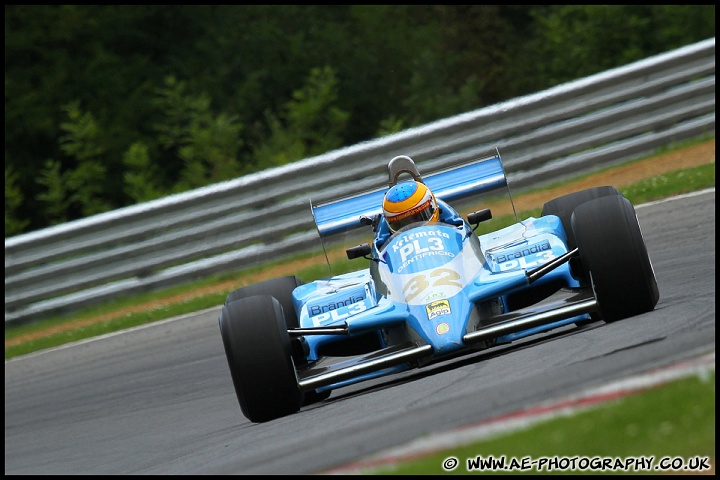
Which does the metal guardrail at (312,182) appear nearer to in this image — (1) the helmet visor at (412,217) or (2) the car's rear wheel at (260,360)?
(1) the helmet visor at (412,217)

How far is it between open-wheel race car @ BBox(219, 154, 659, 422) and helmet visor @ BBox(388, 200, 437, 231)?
59mm

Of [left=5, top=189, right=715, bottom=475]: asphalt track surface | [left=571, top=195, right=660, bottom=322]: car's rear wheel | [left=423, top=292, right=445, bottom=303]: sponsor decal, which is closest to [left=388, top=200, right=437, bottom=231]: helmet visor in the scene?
[left=5, top=189, right=715, bottom=475]: asphalt track surface

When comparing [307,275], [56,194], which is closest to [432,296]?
[307,275]

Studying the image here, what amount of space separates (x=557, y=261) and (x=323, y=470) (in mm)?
2966

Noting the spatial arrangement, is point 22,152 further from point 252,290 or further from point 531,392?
point 531,392

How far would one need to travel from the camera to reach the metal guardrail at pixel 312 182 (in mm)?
14133

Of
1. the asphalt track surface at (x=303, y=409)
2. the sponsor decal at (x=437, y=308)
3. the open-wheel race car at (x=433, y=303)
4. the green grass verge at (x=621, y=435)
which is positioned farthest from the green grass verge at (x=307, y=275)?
the green grass verge at (x=621, y=435)

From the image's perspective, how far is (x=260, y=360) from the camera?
24.0 feet

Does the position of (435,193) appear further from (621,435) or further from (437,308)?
(621,435)

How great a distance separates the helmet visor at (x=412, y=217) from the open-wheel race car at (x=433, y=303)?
0.06 meters

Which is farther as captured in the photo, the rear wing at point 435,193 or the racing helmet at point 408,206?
the rear wing at point 435,193

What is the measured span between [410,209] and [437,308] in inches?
49.5

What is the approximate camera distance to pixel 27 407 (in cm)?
1084

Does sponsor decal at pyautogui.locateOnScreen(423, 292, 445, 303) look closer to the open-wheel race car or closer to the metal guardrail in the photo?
the open-wheel race car
